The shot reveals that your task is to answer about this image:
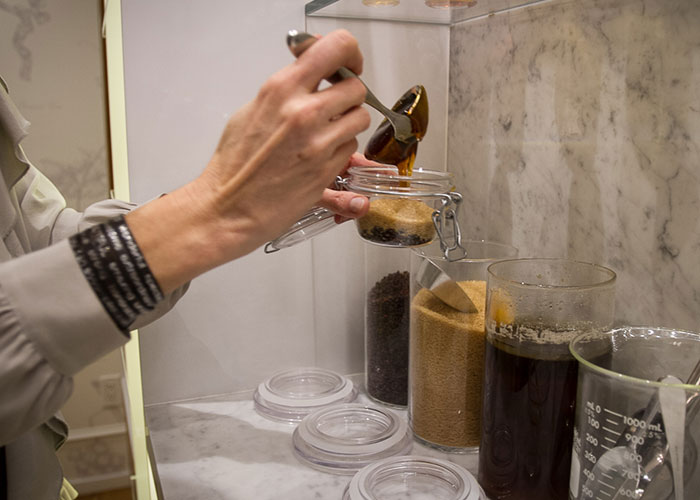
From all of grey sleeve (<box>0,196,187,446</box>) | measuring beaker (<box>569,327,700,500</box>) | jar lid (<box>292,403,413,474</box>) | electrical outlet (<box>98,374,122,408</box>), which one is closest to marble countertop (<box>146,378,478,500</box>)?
jar lid (<box>292,403,413,474</box>)

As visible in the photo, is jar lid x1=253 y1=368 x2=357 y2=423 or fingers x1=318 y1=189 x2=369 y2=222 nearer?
fingers x1=318 y1=189 x2=369 y2=222

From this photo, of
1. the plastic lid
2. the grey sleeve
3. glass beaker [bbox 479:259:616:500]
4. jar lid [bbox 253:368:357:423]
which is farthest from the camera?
jar lid [bbox 253:368:357:423]

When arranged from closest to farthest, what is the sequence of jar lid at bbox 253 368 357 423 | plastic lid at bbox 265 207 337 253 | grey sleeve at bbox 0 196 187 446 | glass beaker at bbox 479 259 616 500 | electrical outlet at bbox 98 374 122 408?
grey sleeve at bbox 0 196 187 446, glass beaker at bbox 479 259 616 500, plastic lid at bbox 265 207 337 253, jar lid at bbox 253 368 357 423, electrical outlet at bbox 98 374 122 408

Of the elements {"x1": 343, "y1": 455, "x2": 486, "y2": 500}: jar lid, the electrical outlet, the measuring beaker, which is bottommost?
the electrical outlet

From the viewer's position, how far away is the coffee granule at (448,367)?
71 cm

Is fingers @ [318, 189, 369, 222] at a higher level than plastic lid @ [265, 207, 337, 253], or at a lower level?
higher

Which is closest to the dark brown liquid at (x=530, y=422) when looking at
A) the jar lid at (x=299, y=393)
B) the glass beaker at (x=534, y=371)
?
the glass beaker at (x=534, y=371)

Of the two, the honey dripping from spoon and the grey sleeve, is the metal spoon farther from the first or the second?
the grey sleeve

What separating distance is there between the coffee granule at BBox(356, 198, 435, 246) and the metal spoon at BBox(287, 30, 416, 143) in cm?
7

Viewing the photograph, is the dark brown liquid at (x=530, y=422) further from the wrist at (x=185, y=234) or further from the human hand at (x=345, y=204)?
the wrist at (x=185, y=234)

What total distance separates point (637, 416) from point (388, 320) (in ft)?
1.48

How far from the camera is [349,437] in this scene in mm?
773

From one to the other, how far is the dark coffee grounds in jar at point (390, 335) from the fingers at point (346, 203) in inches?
8.8

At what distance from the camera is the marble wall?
59 centimetres
